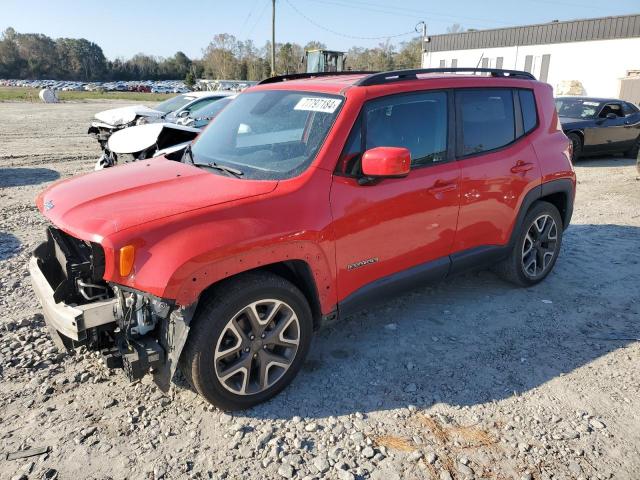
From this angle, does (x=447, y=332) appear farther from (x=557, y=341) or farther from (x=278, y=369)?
(x=278, y=369)

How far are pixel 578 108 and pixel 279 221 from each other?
12.0 m

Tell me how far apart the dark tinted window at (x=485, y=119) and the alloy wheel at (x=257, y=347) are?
1.95 meters

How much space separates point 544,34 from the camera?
112 ft

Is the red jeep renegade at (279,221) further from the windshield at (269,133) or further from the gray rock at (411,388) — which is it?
the gray rock at (411,388)

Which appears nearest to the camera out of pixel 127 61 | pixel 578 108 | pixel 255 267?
pixel 255 267

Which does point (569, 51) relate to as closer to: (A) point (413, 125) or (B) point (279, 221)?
(A) point (413, 125)

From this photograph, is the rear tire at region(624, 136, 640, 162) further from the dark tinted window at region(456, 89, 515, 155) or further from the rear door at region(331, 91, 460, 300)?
the rear door at region(331, 91, 460, 300)

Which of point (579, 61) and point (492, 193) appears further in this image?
point (579, 61)

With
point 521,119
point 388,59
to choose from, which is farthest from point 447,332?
point 388,59

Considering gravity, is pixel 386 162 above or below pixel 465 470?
above

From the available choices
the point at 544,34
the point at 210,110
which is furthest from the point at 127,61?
the point at 210,110

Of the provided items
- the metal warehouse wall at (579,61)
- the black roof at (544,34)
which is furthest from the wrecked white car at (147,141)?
the black roof at (544,34)

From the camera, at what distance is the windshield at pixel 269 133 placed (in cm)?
318

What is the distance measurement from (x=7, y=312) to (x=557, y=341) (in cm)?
447
